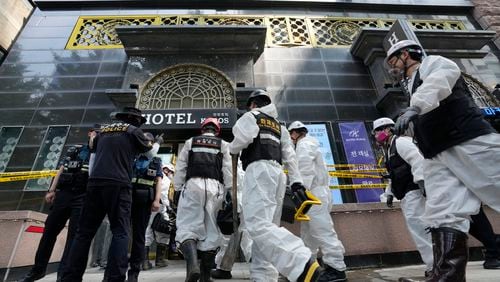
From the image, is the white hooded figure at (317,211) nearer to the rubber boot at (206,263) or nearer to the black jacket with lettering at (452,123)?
the rubber boot at (206,263)

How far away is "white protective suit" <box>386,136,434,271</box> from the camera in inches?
124

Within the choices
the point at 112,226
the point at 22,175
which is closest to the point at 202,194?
the point at 112,226

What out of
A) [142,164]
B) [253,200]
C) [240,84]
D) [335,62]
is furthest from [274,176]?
[335,62]

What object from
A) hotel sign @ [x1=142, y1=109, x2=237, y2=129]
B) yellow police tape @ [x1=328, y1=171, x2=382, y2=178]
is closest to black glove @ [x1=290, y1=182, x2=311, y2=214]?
hotel sign @ [x1=142, y1=109, x2=237, y2=129]

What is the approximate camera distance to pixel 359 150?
26.3 feet

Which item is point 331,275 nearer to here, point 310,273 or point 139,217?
point 310,273

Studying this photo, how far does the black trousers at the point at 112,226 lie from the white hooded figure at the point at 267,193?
3.99 ft

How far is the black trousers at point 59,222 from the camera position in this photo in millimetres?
3410

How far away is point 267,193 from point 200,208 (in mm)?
1096

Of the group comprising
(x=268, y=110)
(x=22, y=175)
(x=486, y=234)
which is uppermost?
(x=22, y=175)

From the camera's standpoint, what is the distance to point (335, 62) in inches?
390

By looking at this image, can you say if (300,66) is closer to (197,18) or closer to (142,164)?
(197,18)

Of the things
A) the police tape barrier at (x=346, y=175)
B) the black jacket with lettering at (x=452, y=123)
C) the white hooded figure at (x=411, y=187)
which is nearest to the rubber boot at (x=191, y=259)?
the black jacket with lettering at (x=452, y=123)

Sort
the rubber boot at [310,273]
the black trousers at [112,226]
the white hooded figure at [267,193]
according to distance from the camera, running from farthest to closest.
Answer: the black trousers at [112,226]
the white hooded figure at [267,193]
the rubber boot at [310,273]
